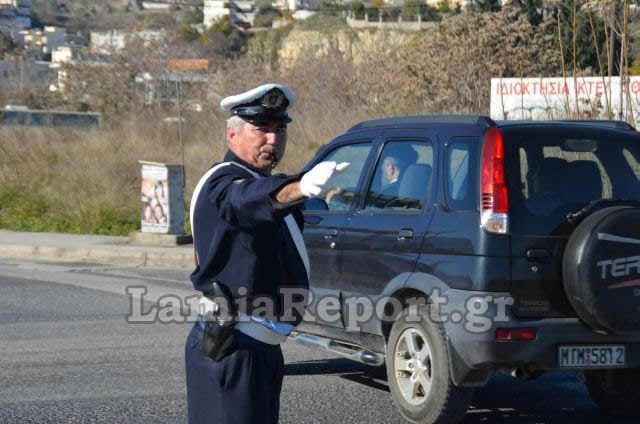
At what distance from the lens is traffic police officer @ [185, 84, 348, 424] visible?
3779mm

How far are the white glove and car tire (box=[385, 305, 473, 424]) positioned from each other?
3363 mm

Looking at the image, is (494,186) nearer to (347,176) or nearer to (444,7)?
(347,176)

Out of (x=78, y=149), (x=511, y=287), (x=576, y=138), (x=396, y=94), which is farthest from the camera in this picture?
(x=396, y=94)

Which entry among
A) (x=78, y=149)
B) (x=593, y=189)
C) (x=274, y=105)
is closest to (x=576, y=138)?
(x=593, y=189)

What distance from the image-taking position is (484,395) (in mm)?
7922

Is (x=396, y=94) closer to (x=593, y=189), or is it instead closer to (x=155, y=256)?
(x=155, y=256)

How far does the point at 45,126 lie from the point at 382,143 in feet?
68.4

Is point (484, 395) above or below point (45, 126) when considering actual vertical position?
below

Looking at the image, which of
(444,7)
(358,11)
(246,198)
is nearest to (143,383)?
(246,198)

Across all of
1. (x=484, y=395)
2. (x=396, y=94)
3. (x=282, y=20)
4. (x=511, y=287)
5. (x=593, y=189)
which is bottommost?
(x=484, y=395)

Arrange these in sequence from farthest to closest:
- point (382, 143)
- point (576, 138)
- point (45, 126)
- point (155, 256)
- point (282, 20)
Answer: point (282, 20)
point (45, 126)
point (155, 256)
point (382, 143)
point (576, 138)

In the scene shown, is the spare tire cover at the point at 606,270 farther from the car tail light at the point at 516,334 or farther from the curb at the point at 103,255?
the curb at the point at 103,255

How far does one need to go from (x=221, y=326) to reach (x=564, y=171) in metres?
3.32

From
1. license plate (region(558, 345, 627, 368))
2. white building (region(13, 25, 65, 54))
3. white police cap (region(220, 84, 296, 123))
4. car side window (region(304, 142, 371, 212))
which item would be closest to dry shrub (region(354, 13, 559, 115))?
car side window (region(304, 142, 371, 212))
